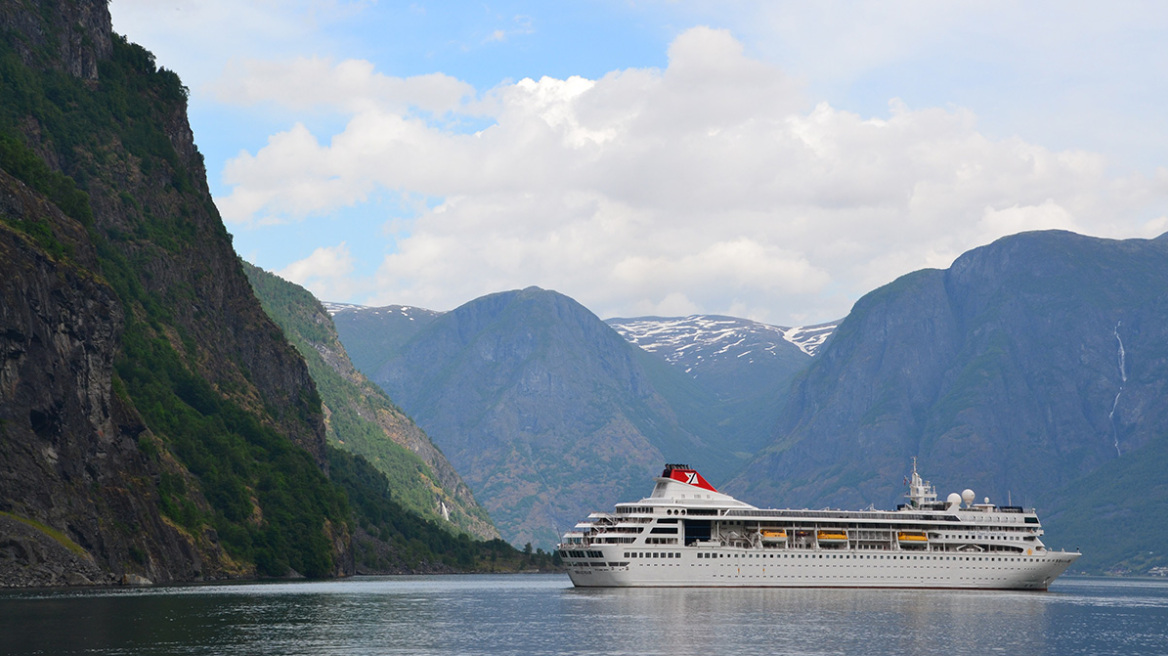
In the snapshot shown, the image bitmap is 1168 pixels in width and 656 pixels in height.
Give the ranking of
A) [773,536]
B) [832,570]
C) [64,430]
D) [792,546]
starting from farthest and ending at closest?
1. [792,546]
2. [832,570]
3. [773,536]
4. [64,430]

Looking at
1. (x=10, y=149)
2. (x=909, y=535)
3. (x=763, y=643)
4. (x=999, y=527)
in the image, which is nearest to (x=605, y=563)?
(x=909, y=535)

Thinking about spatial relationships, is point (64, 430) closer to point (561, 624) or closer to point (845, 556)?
point (561, 624)

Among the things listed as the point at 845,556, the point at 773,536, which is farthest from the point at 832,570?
the point at 773,536

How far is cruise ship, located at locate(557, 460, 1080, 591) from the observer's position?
18188cm

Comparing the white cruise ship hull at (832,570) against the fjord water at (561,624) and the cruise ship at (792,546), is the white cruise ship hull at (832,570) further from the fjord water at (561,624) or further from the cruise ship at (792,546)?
the fjord water at (561,624)

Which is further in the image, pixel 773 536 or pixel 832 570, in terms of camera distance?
pixel 832 570

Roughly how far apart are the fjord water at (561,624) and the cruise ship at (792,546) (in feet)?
24.4

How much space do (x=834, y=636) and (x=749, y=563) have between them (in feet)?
243

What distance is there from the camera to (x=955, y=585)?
193 metres

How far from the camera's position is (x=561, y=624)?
409 ft

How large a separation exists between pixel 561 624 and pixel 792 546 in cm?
7540

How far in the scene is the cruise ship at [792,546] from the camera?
597ft

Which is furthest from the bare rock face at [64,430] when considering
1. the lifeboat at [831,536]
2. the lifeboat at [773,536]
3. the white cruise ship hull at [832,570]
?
the lifeboat at [831,536]

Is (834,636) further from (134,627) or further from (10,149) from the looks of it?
(10,149)
